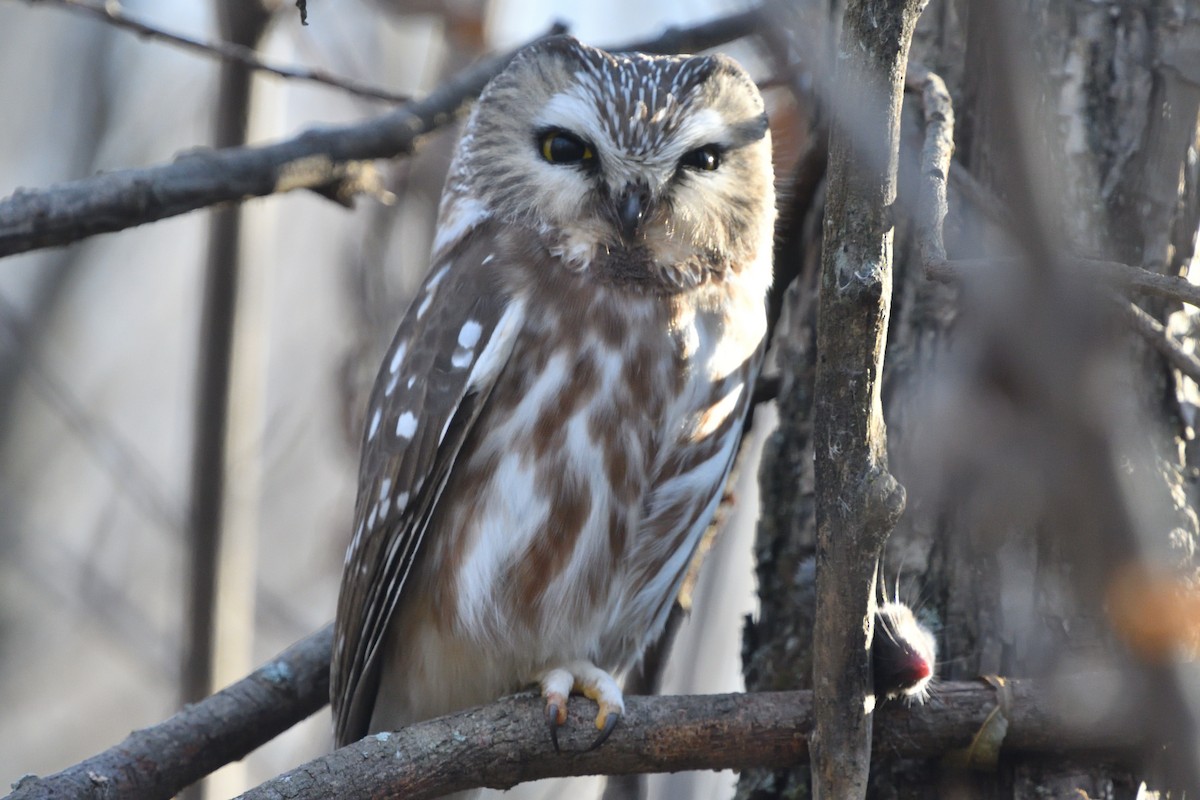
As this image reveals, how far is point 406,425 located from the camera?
2.86 metres

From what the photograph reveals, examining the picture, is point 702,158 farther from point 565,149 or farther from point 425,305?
point 425,305

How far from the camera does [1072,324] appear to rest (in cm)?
142

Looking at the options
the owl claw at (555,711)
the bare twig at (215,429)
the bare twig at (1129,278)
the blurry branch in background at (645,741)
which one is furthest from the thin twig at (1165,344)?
the bare twig at (215,429)

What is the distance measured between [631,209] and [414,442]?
72 centimetres

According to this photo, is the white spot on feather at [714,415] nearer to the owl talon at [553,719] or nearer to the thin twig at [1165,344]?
the owl talon at [553,719]

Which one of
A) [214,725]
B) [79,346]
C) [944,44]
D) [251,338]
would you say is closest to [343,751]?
[214,725]

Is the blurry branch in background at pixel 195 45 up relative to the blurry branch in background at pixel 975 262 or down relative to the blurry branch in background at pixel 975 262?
up

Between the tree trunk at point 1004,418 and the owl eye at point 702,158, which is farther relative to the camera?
the owl eye at point 702,158

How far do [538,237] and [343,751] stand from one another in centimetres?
136

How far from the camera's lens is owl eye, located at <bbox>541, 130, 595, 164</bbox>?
9.81 feet

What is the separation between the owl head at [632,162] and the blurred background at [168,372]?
1.35 feet

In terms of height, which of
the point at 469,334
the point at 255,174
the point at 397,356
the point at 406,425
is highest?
the point at 255,174

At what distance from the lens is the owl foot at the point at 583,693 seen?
2.39 m

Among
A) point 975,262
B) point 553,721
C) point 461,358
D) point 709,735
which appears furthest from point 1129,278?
point 461,358
